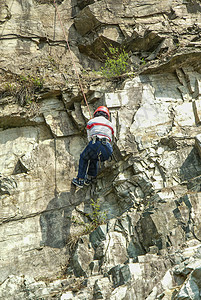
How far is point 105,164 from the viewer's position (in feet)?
31.8

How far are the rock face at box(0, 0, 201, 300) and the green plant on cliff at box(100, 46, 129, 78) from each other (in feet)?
0.96

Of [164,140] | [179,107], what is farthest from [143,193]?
[179,107]

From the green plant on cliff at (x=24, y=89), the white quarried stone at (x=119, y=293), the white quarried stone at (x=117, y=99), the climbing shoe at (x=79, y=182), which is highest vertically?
the green plant on cliff at (x=24, y=89)

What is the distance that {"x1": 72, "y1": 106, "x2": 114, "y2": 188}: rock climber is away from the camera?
360 inches

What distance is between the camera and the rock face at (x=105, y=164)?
7.66 m

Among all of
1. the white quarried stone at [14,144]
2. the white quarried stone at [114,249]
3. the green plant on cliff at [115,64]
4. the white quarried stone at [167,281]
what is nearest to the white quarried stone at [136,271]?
the white quarried stone at [167,281]

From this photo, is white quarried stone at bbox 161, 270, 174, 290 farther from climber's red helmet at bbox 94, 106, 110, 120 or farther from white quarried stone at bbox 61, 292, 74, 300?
climber's red helmet at bbox 94, 106, 110, 120

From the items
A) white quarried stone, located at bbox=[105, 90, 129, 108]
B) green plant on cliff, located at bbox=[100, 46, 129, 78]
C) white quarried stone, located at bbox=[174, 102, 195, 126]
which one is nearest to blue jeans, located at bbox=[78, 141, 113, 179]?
white quarried stone, located at bbox=[105, 90, 129, 108]

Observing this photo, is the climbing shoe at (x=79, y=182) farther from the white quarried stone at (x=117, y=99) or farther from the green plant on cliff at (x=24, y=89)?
the green plant on cliff at (x=24, y=89)

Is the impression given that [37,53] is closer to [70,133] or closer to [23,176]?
[70,133]

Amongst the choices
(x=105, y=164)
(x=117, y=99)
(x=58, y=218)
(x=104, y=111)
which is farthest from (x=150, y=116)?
(x=58, y=218)

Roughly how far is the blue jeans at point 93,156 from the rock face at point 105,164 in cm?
32

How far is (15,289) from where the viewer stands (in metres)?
7.99

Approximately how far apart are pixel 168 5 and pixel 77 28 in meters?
3.13
